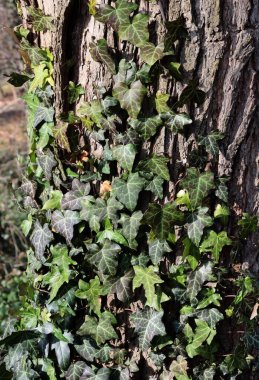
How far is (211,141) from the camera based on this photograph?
1.77 m

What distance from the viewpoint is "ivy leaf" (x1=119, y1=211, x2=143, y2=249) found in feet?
5.97

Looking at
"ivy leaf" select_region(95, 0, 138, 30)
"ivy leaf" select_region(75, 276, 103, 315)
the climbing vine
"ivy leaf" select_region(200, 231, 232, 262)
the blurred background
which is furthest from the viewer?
the blurred background

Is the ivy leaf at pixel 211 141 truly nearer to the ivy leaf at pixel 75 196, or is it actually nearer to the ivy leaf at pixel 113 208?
the ivy leaf at pixel 113 208

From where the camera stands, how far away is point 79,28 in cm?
180

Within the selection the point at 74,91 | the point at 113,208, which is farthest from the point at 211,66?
the point at 113,208

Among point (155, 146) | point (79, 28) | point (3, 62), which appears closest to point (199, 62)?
point (155, 146)

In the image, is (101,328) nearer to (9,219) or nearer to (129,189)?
(129,189)

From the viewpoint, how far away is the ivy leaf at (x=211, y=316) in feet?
6.23

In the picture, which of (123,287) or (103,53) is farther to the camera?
(123,287)

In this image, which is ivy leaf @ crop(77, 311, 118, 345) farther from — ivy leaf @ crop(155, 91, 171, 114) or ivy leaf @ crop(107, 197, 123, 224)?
ivy leaf @ crop(155, 91, 171, 114)

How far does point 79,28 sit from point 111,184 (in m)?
0.60

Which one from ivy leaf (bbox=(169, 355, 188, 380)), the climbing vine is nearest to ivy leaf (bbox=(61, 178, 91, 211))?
the climbing vine

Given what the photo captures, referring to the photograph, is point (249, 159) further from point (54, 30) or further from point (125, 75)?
point (54, 30)

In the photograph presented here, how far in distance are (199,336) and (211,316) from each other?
4.0 inches
